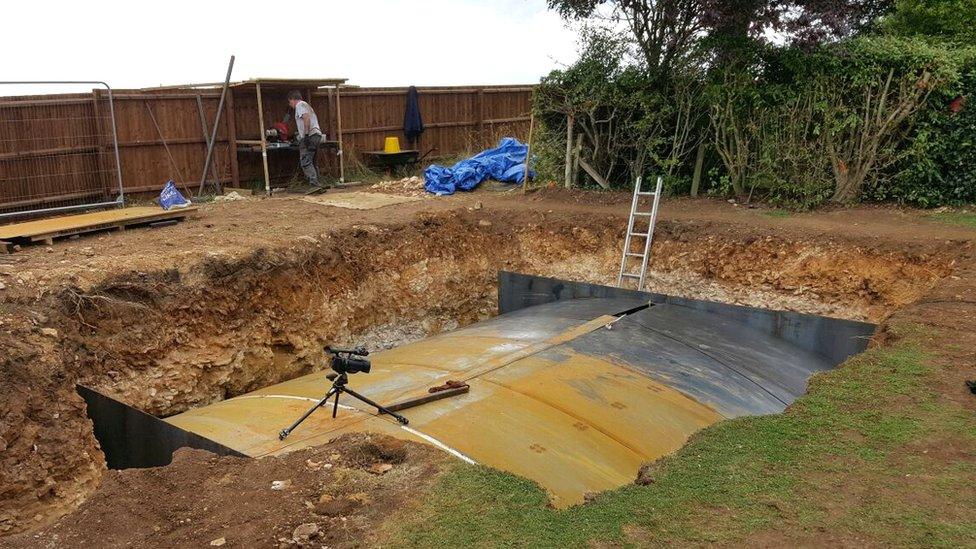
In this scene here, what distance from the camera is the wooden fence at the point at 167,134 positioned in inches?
516

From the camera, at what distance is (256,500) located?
494cm

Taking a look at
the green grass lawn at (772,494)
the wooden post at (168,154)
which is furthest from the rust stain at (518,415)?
the wooden post at (168,154)

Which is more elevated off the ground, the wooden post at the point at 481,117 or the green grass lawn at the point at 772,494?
the wooden post at the point at 481,117

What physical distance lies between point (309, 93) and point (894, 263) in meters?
12.7

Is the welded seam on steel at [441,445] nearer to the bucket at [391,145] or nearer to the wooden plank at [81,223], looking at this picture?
the wooden plank at [81,223]

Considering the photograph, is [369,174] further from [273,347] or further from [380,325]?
[273,347]

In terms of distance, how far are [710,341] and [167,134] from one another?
1152 centimetres

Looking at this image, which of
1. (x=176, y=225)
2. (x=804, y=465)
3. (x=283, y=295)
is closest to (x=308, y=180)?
(x=176, y=225)

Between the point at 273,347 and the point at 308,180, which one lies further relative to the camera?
the point at 308,180

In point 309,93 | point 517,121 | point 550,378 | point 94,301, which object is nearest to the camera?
point 550,378

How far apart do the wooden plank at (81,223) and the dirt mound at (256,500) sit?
590 centimetres

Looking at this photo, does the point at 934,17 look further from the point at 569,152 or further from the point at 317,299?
the point at 317,299

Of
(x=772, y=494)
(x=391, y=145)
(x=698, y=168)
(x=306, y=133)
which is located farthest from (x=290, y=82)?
(x=772, y=494)

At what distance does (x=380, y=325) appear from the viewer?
11984 millimetres
